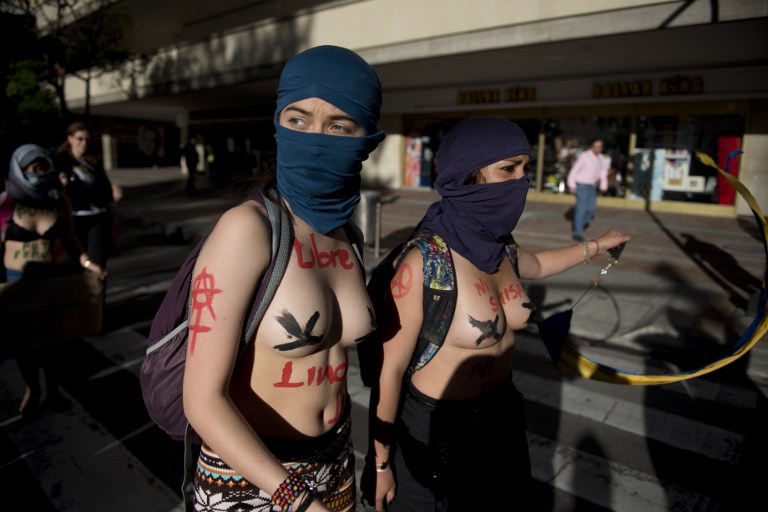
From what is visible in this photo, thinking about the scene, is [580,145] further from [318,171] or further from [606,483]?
[318,171]

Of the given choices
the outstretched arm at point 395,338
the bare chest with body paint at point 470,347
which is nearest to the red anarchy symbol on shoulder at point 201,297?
the outstretched arm at point 395,338

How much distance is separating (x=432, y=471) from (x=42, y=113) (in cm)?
1981

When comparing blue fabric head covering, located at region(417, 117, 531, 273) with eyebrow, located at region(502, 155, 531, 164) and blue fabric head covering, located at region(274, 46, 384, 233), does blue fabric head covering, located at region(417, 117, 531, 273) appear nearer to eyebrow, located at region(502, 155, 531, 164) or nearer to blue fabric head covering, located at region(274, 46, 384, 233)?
eyebrow, located at region(502, 155, 531, 164)

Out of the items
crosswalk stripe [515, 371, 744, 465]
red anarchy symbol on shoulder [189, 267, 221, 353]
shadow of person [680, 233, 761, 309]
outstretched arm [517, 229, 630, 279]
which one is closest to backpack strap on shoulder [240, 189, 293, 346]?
red anarchy symbol on shoulder [189, 267, 221, 353]

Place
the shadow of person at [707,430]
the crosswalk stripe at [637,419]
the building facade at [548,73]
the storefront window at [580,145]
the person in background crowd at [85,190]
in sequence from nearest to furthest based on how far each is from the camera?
the shadow of person at [707,430] < the crosswalk stripe at [637,419] < the person in background crowd at [85,190] < the building facade at [548,73] < the storefront window at [580,145]

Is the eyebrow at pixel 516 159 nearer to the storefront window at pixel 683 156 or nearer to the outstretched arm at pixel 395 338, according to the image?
the outstretched arm at pixel 395 338

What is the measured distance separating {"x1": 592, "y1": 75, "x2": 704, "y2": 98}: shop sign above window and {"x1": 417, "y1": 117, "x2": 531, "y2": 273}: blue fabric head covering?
1479cm

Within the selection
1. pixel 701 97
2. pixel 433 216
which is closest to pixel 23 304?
pixel 433 216

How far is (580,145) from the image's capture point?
55.8 feet

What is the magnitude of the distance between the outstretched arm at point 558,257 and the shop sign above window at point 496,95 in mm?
15484

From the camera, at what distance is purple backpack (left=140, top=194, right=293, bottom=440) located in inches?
54.7

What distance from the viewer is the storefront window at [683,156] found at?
1440 centimetres

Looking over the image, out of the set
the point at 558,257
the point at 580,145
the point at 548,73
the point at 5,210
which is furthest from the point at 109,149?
the point at 558,257

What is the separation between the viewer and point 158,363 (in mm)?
1491
